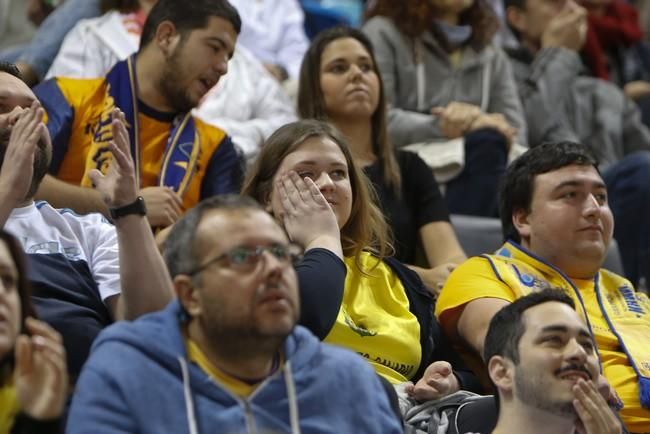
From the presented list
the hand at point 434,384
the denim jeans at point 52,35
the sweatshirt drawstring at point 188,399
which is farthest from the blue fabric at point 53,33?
the sweatshirt drawstring at point 188,399

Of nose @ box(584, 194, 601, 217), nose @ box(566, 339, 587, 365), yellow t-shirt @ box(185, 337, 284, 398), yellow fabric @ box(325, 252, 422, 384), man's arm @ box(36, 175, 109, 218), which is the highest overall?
yellow t-shirt @ box(185, 337, 284, 398)

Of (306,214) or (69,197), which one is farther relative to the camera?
(69,197)

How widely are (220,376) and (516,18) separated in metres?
3.87

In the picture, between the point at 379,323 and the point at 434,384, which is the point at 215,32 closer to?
the point at 379,323

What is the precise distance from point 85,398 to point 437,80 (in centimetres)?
300

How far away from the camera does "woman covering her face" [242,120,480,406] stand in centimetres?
295

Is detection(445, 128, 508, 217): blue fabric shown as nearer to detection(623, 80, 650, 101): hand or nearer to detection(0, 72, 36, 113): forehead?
detection(623, 80, 650, 101): hand

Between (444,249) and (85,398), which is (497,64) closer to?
(444,249)

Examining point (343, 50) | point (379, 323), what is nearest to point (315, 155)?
point (379, 323)

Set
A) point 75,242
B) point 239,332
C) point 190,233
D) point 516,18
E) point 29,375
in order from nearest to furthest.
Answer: point 29,375, point 239,332, point 190,233, point 75,242, point 516,18

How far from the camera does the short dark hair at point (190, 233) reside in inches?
91.1

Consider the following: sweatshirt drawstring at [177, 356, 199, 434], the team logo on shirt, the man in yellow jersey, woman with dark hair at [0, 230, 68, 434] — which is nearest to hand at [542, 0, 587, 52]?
the man in yellow jersey

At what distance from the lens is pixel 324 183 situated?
10.3ft

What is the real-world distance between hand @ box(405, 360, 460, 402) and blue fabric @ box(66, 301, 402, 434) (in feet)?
1.69
